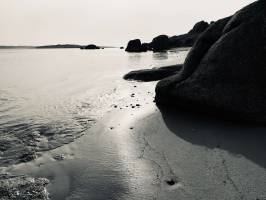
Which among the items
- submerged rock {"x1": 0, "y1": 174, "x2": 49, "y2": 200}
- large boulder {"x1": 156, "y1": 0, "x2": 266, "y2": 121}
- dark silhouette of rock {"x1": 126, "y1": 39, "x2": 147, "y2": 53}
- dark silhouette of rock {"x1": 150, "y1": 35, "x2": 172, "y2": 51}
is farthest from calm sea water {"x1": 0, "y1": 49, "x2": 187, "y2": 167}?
dark silhouette of rock {"x1": 126, "y1": 39, "x2": 147, "y2": 53}

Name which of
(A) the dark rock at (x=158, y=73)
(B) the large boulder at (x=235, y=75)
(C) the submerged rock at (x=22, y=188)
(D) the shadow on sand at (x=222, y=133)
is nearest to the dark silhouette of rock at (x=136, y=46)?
(A) the dark rock at (x=158, y=73)

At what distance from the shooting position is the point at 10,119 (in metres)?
9.59

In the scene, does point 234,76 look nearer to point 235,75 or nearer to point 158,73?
point 235,75

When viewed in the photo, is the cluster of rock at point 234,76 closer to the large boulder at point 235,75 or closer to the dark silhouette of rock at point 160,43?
the large boulder at point 235,75

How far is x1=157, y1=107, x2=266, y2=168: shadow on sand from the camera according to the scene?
578cm

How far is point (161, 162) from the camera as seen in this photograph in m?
5.60

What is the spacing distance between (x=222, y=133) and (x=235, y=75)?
176cm

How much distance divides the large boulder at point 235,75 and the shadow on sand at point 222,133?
32 centimetres

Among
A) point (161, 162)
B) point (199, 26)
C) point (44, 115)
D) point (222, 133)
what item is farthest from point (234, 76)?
point (199, 26)

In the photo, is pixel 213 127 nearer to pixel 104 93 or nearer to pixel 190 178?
pixel 190 178

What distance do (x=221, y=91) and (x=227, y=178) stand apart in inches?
129

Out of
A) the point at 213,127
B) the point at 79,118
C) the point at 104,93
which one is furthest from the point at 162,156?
the point at 104,93

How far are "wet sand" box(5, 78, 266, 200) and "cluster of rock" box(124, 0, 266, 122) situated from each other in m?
0.44

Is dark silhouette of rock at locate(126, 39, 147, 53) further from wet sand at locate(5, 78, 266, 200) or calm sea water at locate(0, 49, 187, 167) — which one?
wet sand at locate(5, 78, 266, 200)
